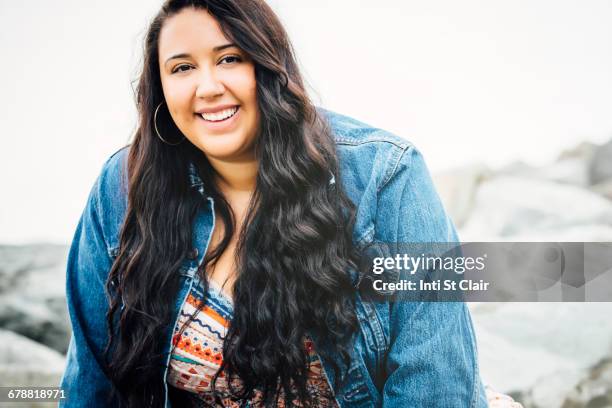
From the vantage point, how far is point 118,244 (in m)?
1.17

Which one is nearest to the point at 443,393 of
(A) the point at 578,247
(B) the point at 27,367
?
(A) the point at 578,247

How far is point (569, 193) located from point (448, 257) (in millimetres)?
918

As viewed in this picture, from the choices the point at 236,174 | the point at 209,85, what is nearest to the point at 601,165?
the point at 236,174

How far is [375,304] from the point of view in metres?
1.08

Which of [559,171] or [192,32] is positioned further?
[559,171]

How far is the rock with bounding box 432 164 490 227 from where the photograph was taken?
1.82m

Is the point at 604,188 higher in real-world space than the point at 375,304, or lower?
higher

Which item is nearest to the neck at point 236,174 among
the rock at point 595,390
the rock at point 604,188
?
the rock at point 595,390

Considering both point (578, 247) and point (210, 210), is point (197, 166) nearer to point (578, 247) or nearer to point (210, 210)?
point (210, 210)

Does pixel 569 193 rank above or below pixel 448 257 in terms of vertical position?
above

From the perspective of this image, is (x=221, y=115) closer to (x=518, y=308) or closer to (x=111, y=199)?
(x=111, y=199)

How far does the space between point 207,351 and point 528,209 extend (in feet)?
3.64

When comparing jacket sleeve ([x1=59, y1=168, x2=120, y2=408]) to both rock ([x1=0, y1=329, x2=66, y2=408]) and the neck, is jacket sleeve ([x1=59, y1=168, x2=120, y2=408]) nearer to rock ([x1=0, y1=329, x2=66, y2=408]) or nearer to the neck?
the neck

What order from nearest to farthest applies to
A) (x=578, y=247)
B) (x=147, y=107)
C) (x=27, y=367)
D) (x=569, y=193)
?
(x=147, y=107) < (x=578, y=247) < (x=27, y=367) < (x=569, y=193)
